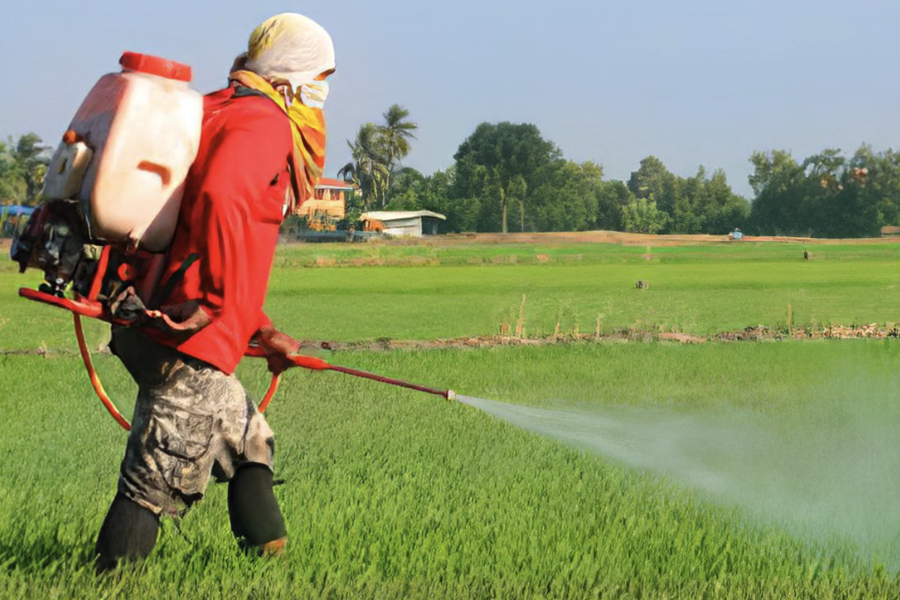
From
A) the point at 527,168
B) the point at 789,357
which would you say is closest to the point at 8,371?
the point at 789,357

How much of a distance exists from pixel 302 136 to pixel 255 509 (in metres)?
1.23

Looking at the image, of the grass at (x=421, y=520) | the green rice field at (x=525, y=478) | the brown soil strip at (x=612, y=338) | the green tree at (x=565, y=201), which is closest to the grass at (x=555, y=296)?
the brown soil strip at (x=612, y=338)

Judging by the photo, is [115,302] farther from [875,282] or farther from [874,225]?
[874,225]

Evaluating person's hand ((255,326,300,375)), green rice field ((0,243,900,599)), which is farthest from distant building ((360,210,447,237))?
person's hand ((255,326,300,375))

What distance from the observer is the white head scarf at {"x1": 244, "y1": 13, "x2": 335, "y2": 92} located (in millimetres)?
3680

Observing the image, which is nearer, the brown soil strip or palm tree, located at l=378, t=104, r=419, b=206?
the brown soil strip

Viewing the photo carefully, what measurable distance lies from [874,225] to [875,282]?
3228cm

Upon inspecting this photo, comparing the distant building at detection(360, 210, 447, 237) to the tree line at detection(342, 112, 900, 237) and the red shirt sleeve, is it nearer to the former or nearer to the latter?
the tree line at detection(342, 112, 900, 237)

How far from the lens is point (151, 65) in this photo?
11.1 feet

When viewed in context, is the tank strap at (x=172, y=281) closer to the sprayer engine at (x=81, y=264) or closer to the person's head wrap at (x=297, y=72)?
the sprayer engine at (x=81, y=264)

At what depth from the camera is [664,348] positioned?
1514cm

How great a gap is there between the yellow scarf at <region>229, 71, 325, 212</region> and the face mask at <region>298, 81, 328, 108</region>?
0.01 m

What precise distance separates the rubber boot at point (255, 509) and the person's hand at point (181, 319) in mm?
631

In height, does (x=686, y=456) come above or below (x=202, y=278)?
below
